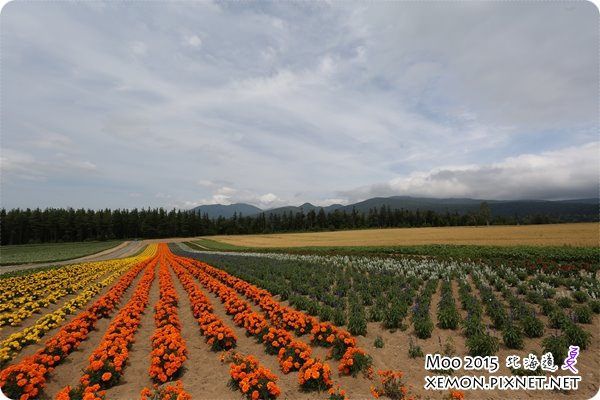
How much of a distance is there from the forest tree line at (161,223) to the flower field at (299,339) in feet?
321

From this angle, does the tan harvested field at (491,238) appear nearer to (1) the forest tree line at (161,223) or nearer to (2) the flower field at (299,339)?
(2) the flower field at (299,339)

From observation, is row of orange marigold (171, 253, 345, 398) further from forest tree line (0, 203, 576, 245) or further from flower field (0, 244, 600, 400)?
forest tree line (0, 203, 576, 245)

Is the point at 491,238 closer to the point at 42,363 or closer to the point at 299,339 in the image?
the point at 299,339

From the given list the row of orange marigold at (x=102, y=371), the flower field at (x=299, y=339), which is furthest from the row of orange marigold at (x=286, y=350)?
the row of orange marigold at (x=102, y=371)

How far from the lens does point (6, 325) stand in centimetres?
1066

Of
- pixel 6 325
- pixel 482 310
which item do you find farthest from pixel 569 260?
pixel 6 325

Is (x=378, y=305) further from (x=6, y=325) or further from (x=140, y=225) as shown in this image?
(x=140, y=225)

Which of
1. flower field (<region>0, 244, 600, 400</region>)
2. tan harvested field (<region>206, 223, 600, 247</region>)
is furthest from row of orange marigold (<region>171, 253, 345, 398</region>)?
tan harvested field (<region>206, 223, 600, 247</region>)

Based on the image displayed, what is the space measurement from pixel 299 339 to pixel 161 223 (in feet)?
375

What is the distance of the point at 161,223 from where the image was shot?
362ft

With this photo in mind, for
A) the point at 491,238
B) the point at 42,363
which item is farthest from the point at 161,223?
the point at 42,363

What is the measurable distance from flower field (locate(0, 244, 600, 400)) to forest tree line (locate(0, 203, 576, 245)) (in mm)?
97759

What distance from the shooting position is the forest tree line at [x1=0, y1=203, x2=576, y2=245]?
86750 mm

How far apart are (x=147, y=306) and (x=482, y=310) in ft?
46.0
